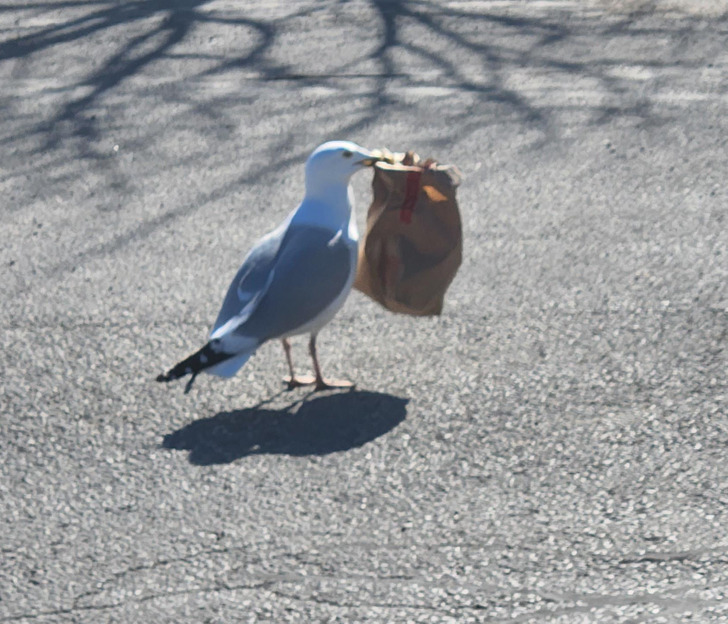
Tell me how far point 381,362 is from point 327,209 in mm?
651

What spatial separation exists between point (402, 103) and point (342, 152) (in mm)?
3287

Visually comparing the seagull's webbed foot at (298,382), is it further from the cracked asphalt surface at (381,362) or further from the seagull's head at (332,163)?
the seagull's head at (332,163)

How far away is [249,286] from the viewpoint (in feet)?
13.9

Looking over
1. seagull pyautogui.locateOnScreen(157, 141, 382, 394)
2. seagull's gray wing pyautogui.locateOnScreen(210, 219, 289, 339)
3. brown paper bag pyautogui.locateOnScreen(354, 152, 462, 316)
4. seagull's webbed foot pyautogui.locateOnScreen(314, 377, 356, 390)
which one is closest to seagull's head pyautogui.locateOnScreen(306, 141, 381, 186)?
seagull pyautogui.locateOnScreen(157, 141, 382, 394)

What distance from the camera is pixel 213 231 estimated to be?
5965mm

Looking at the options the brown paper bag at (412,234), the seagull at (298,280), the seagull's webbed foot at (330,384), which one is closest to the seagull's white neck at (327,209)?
the seagull at (298,280)

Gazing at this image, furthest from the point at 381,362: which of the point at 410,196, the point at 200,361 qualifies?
the point at 200,361

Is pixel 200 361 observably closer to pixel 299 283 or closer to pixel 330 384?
pixel 299 283

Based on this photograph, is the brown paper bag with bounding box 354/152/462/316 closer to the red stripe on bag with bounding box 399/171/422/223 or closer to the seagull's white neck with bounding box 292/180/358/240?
the red stripe on bag with bounding box 399/171/422/223

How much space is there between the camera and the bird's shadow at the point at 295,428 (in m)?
4.12

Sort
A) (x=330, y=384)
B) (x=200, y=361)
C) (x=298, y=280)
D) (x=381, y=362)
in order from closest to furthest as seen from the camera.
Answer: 1. (x=200, y=361)
2. (x=298, y=280)
3. (x=330, y=384)
4. (x=381, y=362)

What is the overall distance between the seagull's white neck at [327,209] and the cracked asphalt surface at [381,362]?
1.92 feet

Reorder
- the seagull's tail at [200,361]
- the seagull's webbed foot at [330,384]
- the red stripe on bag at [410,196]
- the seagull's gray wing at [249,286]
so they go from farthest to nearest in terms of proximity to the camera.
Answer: the seagull's webbed foot at [330,384] → the red stripe on bag at [410,196] → the seagull's gray wing at [249,286] → the seagull's tail at [200,361]

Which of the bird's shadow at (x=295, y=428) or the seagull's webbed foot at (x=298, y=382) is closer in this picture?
the bird's shadow at (x=295, y=428)
